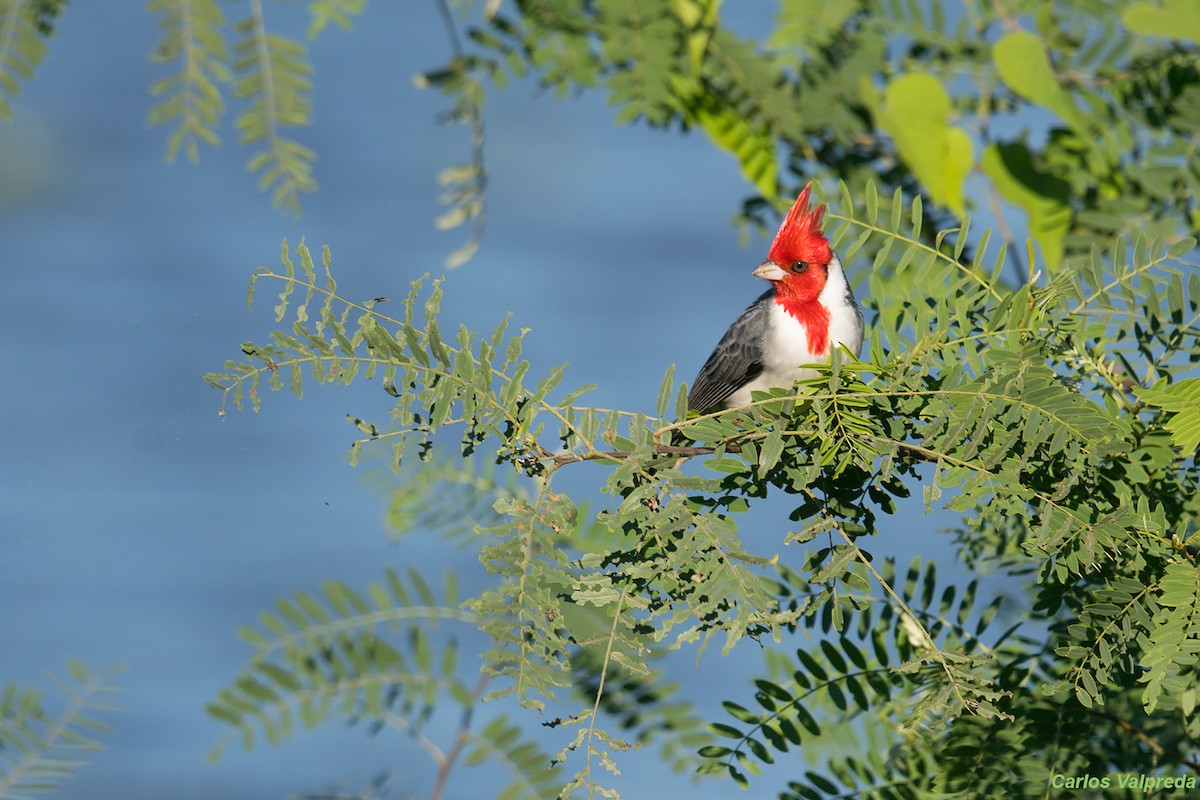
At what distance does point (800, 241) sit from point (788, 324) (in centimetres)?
14

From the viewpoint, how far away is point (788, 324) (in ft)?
7.08

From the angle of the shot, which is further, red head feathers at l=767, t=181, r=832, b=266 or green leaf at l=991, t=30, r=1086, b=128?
red head feathers at l=767, t=181, r=832, b=266

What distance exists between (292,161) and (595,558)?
2.86ft

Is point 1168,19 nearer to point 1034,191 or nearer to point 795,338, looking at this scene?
point 1034,191

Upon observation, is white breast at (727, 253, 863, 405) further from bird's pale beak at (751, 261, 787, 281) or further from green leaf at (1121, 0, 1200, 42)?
green leaf at (1121, 0, 1200, 42)

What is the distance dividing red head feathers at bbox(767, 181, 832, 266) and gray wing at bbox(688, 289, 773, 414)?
0.11 m

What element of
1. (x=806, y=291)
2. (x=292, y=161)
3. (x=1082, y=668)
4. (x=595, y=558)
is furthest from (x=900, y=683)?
(x=806, y=291)

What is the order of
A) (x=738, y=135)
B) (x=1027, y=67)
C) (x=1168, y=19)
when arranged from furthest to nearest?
1. (x=738, y=135)
2. (x=1027, y=67)
3. (x=1168, y=19)

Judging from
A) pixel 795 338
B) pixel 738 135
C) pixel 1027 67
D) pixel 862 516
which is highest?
pixel 738 135

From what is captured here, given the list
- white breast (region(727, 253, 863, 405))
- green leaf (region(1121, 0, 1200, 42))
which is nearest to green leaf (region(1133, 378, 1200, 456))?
green leaf (region(1121, 0, 1200, 42))

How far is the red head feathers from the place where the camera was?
83.7 inches

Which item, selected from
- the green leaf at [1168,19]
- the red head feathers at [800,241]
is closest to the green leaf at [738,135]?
the red head feathers at [800,241]

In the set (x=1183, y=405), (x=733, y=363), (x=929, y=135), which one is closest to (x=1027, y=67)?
(x=929, y=135)

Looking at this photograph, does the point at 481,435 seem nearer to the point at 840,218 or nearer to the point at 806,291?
the point at 840,218
